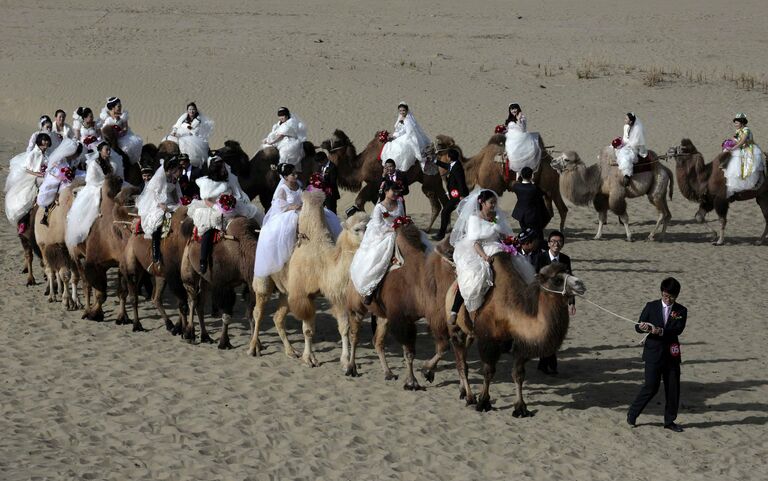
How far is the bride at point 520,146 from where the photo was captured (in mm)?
19141

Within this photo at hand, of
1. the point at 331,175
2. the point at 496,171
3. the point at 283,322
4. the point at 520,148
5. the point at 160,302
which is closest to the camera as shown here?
the point at 283,322

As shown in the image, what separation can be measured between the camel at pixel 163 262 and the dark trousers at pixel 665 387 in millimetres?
5709

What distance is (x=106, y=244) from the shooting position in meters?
14.7

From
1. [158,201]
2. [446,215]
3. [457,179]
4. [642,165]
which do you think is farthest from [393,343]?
[642,165]

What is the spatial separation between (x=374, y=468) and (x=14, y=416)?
356cm

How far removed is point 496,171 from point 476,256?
8747 mm

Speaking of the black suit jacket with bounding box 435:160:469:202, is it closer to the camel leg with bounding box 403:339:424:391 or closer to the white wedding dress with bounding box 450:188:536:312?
the camel leg with bounding box 403:339:424:391

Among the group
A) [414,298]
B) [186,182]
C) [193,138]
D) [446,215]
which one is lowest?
[414,298]

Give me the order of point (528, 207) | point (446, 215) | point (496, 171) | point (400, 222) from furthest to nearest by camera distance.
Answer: point (496, 171) → point (446, 215) → point (528, 207) → point (400, 222)

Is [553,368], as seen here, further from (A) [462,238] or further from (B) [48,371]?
(B) [48,371]

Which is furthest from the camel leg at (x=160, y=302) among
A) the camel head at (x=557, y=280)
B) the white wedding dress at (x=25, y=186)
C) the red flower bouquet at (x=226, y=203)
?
the camel head at (x=557, y=280)

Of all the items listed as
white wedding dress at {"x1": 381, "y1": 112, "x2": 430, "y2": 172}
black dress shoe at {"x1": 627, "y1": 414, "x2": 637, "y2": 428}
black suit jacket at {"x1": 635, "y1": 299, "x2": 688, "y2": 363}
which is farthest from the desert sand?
white wedding dress at {"x1": 381, "y1": 112, "x2": 430, "y2": 172}

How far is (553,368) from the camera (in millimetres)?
12992

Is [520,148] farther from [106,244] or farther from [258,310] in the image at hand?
[106,244]
